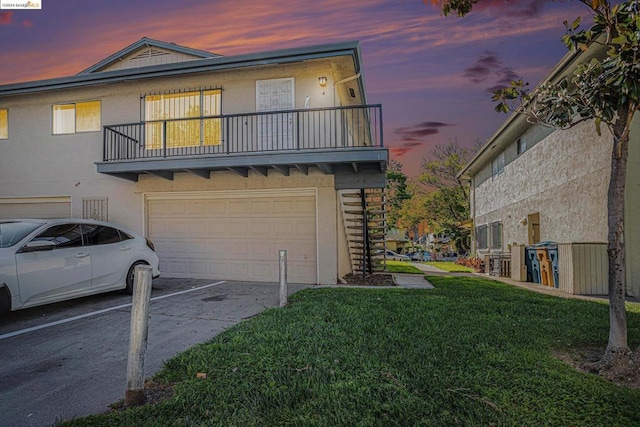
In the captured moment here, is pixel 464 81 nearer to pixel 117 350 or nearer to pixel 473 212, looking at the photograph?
pixel 473 212

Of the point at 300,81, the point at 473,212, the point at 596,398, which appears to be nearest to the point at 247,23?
the point at 300,81

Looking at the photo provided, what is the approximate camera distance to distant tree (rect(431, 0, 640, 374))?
3414 mm

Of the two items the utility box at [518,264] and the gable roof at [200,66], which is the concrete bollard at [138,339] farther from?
the utility box at [518,264]

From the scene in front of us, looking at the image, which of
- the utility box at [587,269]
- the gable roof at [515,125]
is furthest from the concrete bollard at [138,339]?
the utility box at [587,269]

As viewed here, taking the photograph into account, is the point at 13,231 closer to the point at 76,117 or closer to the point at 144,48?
the point at 76,117

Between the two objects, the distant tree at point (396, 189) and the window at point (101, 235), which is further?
the distant tree at point (396, 189)

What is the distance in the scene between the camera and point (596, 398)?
298 cm

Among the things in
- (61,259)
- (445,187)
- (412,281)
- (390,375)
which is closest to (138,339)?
(390,375)

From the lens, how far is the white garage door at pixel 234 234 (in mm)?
9969

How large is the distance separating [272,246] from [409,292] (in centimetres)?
382

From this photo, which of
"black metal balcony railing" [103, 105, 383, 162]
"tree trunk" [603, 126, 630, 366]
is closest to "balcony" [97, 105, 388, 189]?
"black metal balcony railing" [103, 105, 383, 162]

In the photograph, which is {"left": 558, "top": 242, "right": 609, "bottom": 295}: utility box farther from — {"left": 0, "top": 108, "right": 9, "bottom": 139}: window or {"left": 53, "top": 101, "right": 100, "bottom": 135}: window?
{"left": 0, "top": 108, "right": 9, "bottom": 139}: window

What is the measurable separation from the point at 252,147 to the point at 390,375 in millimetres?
7773

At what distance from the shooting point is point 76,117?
37.3ft
